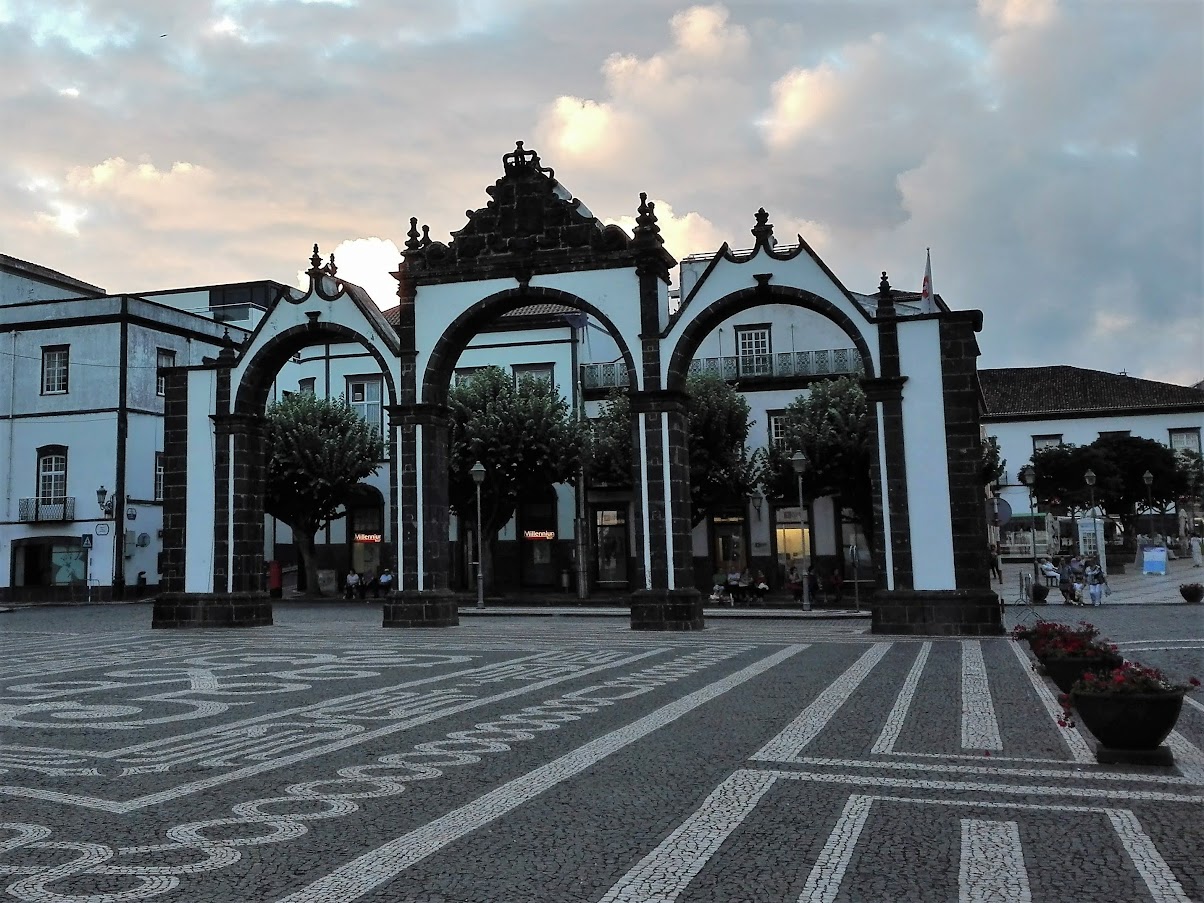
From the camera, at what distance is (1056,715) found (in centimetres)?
910

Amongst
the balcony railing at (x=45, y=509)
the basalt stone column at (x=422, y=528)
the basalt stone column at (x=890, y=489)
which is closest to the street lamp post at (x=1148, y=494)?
the basalt stone column at (x=890, y=489)

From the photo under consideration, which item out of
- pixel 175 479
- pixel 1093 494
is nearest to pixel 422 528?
pixel 175 479

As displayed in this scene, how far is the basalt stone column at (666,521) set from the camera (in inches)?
784

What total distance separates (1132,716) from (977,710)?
258 centimetres

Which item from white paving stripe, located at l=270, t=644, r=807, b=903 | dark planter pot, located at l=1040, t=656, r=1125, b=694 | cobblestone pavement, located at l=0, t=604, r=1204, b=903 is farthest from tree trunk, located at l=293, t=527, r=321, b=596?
dark planter pot, located at l=1040, t=656, r=1125, b=694

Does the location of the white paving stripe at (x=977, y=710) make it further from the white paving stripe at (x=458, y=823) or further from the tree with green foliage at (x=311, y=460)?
the tree with green foliage at (x=311, y=460)

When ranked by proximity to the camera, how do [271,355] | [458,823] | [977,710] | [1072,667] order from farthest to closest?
[271,355], [1072,667], [977,710], [458,823]

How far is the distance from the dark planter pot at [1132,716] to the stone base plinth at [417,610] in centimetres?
1567

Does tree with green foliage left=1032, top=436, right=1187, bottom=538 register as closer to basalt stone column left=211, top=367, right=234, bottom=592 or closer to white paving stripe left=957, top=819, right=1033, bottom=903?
basalt stone column left=211, top=367, right=234, bottom=592

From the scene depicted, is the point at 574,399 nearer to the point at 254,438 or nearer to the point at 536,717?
the point at 254,438

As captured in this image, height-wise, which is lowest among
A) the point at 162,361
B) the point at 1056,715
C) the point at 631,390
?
the point at 1056,715

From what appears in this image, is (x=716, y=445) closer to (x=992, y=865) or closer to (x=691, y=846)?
(x=691, y=846)

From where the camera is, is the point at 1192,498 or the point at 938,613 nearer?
the point at 938,613

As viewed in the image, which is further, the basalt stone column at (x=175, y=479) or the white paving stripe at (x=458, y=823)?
the basalt stone column at (x=175, y=479)
